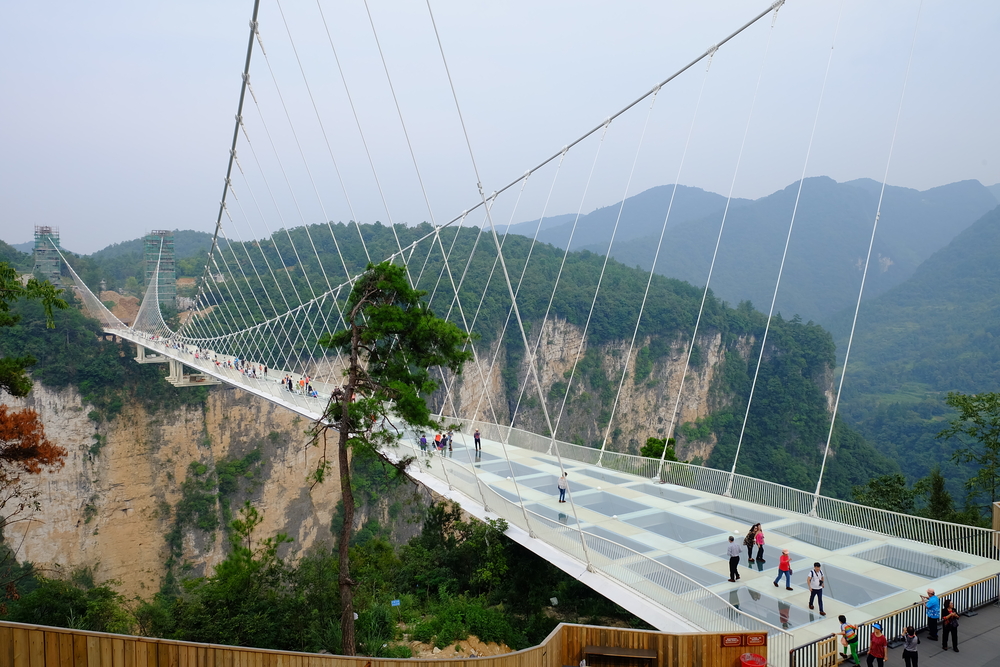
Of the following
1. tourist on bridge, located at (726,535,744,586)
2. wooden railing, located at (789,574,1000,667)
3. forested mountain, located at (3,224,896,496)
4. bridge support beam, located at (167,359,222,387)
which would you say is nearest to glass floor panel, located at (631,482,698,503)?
tourist on bridge, located at (726,535,744,586)

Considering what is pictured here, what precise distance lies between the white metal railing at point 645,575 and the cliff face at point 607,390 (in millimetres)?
42773

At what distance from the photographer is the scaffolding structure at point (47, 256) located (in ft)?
184

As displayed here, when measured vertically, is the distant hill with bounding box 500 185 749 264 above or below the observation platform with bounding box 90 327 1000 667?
above

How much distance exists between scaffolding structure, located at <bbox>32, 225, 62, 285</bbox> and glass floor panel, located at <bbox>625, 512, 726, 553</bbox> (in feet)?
190

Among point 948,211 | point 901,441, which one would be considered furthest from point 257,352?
point 948,211

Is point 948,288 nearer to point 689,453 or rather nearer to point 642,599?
point 689,453

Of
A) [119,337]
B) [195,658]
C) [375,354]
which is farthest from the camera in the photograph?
[119,337]

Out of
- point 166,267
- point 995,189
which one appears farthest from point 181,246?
point 995,189

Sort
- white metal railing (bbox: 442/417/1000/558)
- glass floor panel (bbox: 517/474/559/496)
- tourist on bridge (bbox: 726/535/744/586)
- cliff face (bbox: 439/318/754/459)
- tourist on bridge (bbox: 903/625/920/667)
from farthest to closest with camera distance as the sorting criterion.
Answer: cliff face (bbox: 439/318/754/459)
glass floor panel (bbox: 517/474/559/496)
white metal railing (bbox: 442/417/1000/558)
tourist on bridge (bbox: 726/535/744/586)
tourist on bridge (bbox: 903/625/920/667)

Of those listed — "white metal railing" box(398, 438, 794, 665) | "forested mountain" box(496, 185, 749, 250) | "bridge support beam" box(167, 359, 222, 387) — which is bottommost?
"bridge support beam" box(167, 359, 222, 387)

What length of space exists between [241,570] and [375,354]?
4.69 m

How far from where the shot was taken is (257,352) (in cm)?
4434

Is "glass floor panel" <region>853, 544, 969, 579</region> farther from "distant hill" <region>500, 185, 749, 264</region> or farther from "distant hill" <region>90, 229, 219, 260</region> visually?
"distant hill" <region>500, 185, 749, 264</region>

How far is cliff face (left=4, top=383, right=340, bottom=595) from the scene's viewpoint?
123 ft
